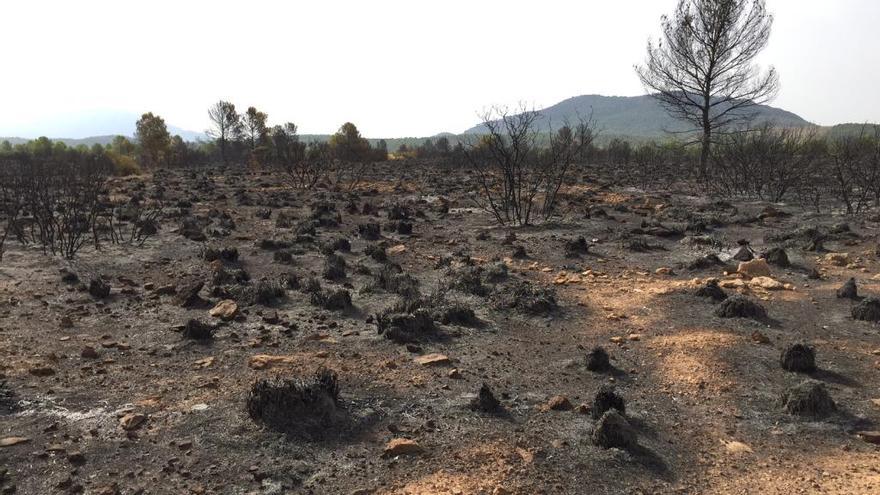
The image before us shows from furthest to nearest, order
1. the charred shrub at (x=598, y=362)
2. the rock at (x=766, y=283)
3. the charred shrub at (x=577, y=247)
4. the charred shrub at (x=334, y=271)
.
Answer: the charred shrub at (x=577, y=247)
the charred shrub at (x=334, y=271)
the rock at (x=766, y=283)
the charred shrub at (x=598, y=362)

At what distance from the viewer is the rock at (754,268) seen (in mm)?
8867

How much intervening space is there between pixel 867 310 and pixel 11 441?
8.74 meters

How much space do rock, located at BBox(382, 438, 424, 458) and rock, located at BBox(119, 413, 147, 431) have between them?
1.93 metres

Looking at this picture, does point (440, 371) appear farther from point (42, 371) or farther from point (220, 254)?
point (220, 254)

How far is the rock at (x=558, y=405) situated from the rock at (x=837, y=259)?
7.62 metres

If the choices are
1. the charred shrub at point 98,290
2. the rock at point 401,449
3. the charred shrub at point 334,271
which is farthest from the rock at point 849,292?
the charred shrub at point 98,290

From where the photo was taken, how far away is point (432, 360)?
17.8 feet

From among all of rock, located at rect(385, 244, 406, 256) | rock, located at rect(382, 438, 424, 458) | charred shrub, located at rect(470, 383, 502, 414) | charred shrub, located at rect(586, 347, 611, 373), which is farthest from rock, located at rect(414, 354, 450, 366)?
rock, located at rect(385, 244, 406, 256)

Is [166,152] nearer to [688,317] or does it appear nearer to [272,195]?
[272,195]

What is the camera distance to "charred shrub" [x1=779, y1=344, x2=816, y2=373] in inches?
206

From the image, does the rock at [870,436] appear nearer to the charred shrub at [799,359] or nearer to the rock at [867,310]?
the charred shrub at [799,359]

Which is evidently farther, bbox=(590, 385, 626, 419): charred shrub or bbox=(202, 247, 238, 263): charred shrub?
bbox=(202, 247, 238, 263): charred shrub

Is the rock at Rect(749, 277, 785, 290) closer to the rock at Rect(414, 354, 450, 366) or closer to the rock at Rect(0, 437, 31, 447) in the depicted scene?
the rock at Rect(414, 354, 450, 366)

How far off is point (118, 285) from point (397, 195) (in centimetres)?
1479
